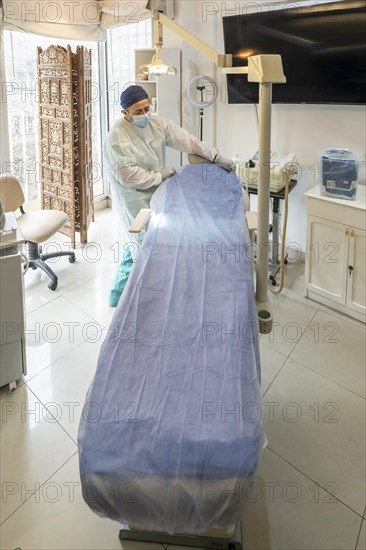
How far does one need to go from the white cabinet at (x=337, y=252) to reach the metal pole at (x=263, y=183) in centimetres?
148

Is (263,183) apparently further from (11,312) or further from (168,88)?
(168,88)

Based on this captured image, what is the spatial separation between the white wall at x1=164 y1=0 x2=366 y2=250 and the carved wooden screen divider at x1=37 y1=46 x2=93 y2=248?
3.02ft

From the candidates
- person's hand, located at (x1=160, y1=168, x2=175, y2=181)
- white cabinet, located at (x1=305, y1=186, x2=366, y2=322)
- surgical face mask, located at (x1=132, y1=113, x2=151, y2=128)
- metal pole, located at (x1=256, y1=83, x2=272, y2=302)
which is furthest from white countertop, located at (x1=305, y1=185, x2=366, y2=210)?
metal pole, located at (x1=256, y1=83, x2=272, y2=302)

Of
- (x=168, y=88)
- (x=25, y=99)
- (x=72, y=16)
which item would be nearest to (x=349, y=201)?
(x=168, y=88)

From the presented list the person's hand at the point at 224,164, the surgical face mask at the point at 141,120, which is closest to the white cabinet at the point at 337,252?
the person's hand at the point at 224,164

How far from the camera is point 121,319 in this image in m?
1.56

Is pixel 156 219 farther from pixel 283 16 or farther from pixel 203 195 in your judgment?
pixel 283 16

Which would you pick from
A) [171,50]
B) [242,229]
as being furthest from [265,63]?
[171,50]

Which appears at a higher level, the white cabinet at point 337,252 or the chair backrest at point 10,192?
the chair backrest at point 10,192

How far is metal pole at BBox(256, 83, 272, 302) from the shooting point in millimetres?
1557

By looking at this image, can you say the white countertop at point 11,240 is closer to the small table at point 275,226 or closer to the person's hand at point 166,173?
the person's hand at point 166,173

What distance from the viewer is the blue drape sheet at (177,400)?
1099 mm

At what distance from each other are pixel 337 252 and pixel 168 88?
220cm

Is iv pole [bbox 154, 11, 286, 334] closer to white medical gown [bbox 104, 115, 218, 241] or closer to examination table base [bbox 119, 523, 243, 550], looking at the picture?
examination table base [bbox 119, 523, 243, 550]
